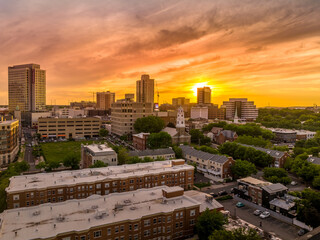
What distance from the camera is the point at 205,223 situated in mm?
33281

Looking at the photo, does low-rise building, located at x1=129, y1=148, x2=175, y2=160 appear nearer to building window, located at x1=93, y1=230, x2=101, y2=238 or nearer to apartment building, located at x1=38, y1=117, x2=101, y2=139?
building window, located at x1=93, y1=230, x2=101, y2=238

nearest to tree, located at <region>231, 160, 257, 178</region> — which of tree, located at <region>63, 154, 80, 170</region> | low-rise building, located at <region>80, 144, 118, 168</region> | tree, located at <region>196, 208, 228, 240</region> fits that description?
tree, located at <region>196, 208, 228, 240</region>

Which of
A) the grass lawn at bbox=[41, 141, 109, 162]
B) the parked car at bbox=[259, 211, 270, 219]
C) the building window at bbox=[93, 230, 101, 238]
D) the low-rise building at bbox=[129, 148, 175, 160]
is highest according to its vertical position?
the low-rise building at bbox=[129, 148, 175, 160]

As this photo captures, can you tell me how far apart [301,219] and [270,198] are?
675 cm

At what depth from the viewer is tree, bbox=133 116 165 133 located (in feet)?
376

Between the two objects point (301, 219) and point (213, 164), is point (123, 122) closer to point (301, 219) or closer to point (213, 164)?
point (213, 164)

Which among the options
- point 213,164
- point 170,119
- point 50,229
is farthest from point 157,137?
point 170,119

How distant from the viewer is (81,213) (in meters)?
31.7

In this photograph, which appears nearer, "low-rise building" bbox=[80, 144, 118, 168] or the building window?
the building window

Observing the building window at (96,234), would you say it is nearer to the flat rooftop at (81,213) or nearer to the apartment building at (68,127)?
the flat rooftop at (81,213)

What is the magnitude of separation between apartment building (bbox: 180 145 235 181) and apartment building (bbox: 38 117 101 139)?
253 feet

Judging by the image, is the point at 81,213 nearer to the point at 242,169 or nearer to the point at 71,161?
the point at 71,161

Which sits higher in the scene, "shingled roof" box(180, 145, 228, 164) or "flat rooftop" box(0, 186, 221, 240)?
"shingled roof" box(180, 145, 228, 164)

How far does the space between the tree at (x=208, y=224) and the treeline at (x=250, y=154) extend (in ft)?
135
